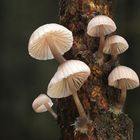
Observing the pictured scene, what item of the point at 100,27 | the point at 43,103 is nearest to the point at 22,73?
the point at 43,103

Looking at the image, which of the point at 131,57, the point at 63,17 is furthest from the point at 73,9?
the point at 131,57

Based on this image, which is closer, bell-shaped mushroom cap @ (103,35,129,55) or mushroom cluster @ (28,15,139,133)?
mushroom cluster @ (28,15,139,133)

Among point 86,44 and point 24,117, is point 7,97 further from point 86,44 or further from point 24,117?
point 86,44

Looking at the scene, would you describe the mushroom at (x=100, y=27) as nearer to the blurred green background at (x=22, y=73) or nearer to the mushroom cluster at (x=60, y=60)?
the mushroom cluster at (x=60, y=60)

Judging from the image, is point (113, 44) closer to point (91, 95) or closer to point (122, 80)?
point (122, 80)

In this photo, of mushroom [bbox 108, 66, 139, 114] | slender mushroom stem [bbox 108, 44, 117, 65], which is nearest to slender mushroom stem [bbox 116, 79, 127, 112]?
mushroom [bbox 108, 66, 139, 114]

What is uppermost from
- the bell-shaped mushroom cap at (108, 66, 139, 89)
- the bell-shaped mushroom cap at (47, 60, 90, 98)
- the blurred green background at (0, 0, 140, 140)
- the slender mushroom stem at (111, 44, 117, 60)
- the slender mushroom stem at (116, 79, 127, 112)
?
the bell-shaped mushroom cap at (47, 60, 90, 98)

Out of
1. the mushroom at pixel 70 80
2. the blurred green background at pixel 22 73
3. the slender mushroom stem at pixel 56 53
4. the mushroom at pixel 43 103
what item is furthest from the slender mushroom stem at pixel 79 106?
the blurred green background at pixel 22 73

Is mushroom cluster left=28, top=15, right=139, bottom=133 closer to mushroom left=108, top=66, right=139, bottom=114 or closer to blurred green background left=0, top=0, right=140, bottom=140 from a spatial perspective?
mushroom left=108, top=66, right=139, bottom=114
